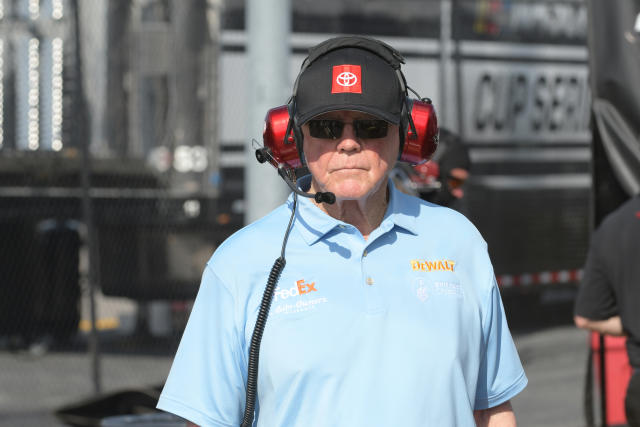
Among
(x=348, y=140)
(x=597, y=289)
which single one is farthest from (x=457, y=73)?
(x=348, y=140)

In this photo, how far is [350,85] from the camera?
91.1 inches

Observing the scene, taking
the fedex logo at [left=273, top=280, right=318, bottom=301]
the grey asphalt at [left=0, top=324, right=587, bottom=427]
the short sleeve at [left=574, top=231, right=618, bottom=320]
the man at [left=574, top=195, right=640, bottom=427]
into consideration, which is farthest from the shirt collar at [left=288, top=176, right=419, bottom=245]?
the grey asphalt at [left=0, top=324, right=587, bottom=427]

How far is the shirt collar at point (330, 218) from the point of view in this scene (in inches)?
93.7

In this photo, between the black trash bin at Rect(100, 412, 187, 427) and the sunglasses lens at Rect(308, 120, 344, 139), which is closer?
the sunglasses lens at Rect(308, 120, 344, 139)

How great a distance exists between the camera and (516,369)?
8.27 ft

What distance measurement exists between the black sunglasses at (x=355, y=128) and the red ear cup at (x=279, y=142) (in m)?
0.22

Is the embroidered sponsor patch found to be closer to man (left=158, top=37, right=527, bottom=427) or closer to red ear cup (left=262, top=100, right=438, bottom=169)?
man (left=158, top=37, right=527, bottom=427)

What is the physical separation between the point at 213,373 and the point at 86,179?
19.0ft

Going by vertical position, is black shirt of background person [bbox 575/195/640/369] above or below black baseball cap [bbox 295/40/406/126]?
below

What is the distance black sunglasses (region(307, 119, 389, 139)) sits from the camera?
94.0 inches

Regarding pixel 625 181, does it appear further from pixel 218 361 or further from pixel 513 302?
pixel 513 302

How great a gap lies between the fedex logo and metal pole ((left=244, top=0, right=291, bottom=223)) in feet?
8.18

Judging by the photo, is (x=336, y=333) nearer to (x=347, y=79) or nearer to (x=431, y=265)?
(x=431, y=265)

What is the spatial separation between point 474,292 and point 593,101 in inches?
137
